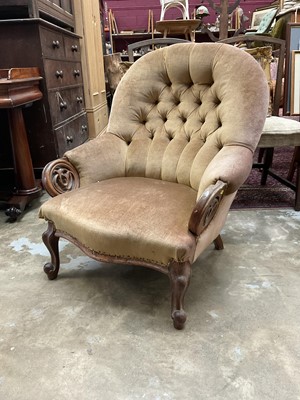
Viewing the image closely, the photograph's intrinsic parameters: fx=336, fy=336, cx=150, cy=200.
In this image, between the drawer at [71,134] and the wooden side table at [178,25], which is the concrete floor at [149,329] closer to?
the drawer at [71,134]

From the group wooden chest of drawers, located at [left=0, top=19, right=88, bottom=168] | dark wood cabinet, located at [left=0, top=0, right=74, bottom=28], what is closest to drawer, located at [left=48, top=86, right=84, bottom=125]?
wooden chest of drawers, located at [left=0, top=19, right=88, bottom=168]

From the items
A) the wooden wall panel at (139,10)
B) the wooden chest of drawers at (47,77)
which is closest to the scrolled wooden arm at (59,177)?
the wooden chest of drawers at (47,77)

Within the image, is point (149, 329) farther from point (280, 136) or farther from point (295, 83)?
point (295, 83)

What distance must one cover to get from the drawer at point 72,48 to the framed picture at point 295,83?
1.74 metres

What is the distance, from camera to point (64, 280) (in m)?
1.50

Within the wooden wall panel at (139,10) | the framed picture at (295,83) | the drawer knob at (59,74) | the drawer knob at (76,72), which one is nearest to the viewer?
the framed picture at (295,83)

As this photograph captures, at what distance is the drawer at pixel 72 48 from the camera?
2759mm

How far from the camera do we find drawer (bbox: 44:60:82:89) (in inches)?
90.6

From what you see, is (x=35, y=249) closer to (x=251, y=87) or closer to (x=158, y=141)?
(x=158, y=141)

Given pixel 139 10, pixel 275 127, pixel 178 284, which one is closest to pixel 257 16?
pixel 139 10

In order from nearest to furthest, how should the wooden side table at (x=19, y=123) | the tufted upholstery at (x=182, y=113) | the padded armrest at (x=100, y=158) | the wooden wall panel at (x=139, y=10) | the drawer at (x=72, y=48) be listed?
the tufted upholstery at (x=182, y=113), the padded armrest at (x=100, y=158), the wooden side table at (x=19, y=123), the drawer at (x=72, y=48), the wooden wall panel at (x=139, y=10)

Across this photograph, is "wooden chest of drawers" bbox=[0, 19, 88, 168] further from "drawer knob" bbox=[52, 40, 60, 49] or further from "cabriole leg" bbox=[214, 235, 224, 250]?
"cabriole leg" bbox=[214, 235, 224, 250]

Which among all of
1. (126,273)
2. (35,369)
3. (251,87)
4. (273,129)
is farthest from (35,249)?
(273,129)

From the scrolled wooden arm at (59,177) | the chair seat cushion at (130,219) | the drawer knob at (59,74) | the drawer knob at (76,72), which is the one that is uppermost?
the drawer knob at (76,72)
